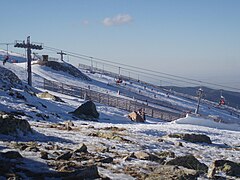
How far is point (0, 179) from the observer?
739 cm

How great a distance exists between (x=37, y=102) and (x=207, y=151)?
18.3m

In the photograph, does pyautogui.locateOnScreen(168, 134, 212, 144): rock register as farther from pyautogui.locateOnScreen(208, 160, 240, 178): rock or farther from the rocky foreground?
pyautogui.locateOnScreen(208, 160, 240, 178): rock

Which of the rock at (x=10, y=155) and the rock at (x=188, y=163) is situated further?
the rock at (x=188, y=163)

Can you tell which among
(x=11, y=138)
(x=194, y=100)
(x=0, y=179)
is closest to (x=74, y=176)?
(x=0, y=179)

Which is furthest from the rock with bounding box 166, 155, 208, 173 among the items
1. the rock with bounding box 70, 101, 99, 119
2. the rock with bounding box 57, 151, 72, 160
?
the rock with bounding box 70, 101, 99, 119

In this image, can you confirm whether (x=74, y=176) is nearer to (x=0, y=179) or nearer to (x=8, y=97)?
(x=0, y=179)

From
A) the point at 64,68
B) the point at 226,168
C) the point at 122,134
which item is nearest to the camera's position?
the point at 226,168

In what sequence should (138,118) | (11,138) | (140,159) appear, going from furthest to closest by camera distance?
(138,118)
(11,138)
(140,159)

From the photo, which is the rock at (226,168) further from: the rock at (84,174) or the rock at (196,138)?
the rock at (196,138)

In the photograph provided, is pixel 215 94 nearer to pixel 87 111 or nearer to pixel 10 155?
pixel 87 111

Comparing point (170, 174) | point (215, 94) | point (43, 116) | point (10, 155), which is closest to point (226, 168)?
point (170, 174)

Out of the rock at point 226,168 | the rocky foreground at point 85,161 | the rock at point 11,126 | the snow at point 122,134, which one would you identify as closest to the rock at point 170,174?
the rocky foreground at point 85,161

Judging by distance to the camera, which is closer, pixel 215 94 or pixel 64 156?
pixel 64 156

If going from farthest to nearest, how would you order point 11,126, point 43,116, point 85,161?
point 43,116 → point 11,126 → point 85,161
